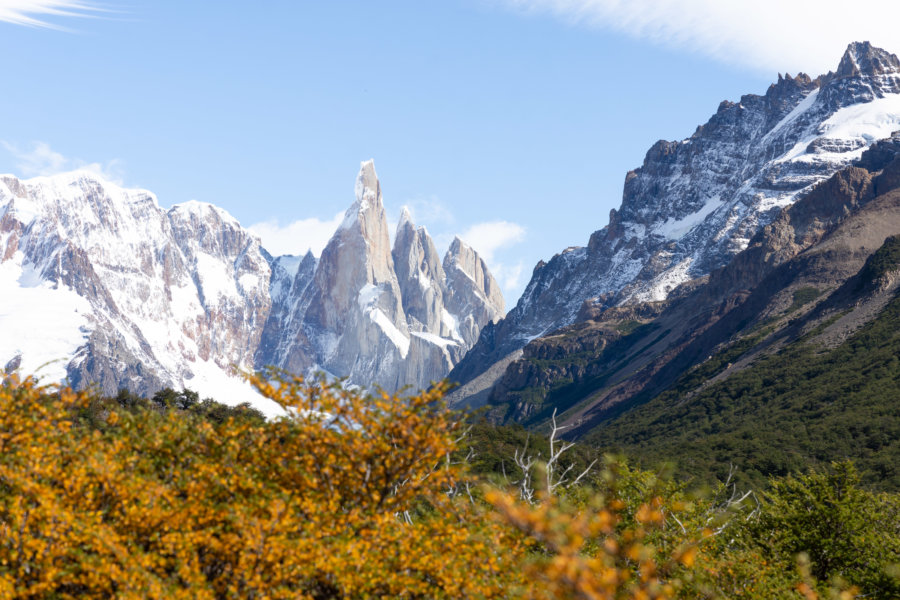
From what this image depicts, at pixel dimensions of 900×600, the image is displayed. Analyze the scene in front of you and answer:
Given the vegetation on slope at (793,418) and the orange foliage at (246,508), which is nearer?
the orange foliage at (246,508)

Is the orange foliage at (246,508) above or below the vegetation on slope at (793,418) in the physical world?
above

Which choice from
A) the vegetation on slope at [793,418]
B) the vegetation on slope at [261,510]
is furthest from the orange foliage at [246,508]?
the vegetation on slope at [793,418]

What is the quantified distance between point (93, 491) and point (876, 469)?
105805mm

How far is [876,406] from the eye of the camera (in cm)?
12100

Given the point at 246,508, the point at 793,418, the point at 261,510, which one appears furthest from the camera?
the point at 793,418

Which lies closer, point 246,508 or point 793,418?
point 246,508

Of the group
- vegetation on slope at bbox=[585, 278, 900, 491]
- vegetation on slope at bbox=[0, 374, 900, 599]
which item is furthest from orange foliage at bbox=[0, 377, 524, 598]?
vegetation on slope at bbox=[585, 278, 900, 491]

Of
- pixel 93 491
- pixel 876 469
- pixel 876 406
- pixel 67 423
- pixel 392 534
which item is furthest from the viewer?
pixel 876 406

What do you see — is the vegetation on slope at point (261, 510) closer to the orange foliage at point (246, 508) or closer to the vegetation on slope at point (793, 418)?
the orange foliage at point (246, 508)

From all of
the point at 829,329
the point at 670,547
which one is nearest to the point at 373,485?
the point at 670,547

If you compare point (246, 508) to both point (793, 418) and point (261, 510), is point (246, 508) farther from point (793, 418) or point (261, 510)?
point (793, 418)

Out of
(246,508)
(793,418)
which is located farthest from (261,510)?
(793,418)

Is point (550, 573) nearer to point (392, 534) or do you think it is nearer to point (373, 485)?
point (392, 534)

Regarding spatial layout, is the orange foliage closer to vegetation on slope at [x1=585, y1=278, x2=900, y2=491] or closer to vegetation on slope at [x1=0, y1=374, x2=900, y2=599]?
vegetation on slope at [x1=0, y1=374, x2=900, y2=599]
